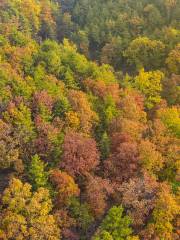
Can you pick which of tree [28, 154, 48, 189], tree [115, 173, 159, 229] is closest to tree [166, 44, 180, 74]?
tree [115, 173, 159, 229]

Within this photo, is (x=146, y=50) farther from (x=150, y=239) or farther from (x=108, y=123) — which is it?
(x=150, y=239)

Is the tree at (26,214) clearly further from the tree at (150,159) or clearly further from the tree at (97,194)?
the tree at (150,159)

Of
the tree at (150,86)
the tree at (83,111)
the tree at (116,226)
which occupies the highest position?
the tree at (83,111)

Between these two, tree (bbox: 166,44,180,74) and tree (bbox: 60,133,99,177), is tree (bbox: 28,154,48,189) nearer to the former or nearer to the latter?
tree (bbox: 60,133,99,177)

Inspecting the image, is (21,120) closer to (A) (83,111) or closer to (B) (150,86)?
(A) (83,111)

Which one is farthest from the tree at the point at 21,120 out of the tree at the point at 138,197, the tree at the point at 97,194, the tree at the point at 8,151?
the tree at the point at 138,197

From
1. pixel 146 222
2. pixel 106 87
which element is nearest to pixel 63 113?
pixel 106 87
